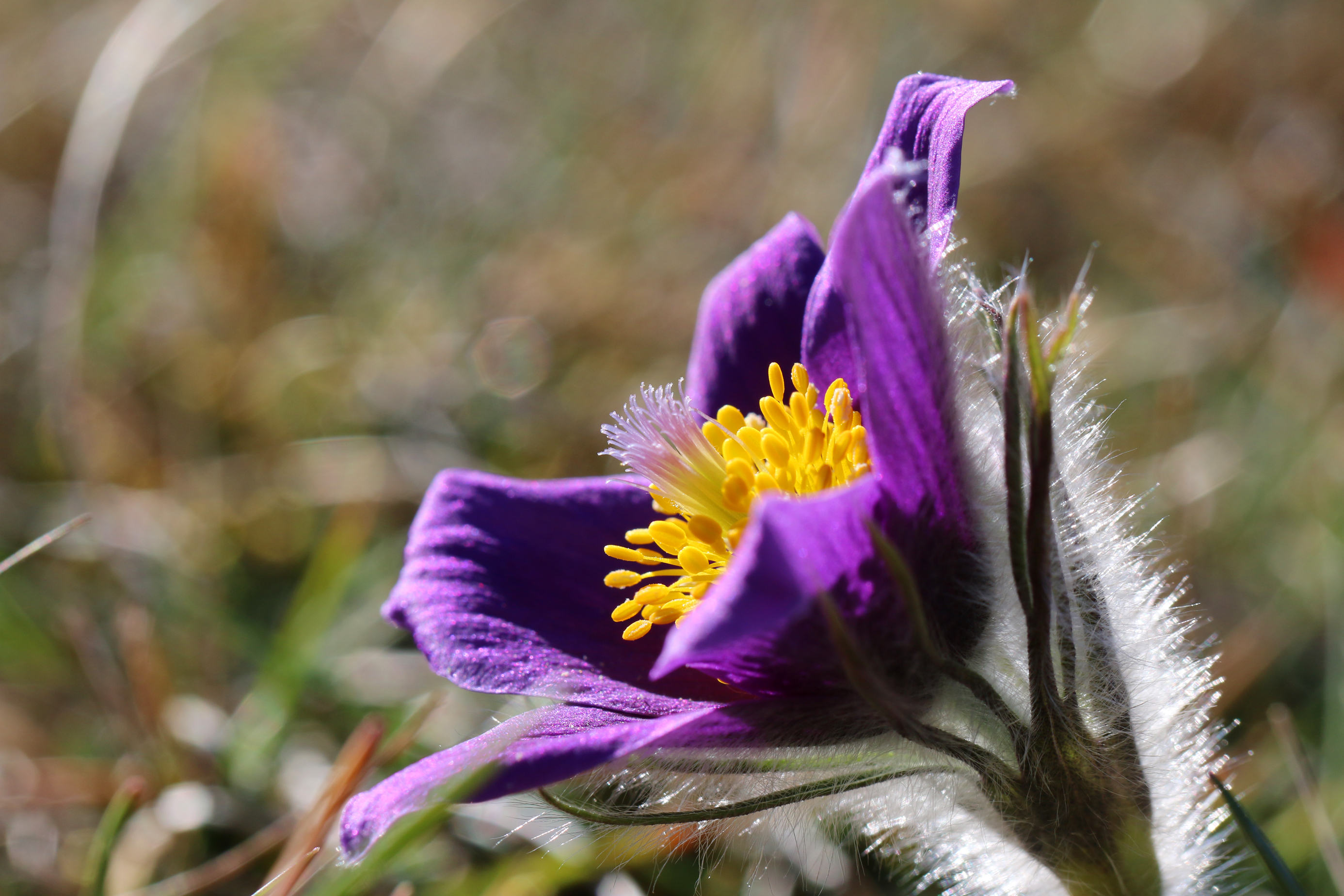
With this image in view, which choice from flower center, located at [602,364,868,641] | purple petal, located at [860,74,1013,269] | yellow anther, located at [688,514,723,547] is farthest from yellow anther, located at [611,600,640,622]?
purple petal, located at [860,74,1013,269]

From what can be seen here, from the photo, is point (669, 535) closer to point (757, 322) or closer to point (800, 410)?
point (800, 410)

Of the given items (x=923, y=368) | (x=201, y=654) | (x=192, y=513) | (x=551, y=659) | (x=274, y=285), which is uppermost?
(x=923, y=368)

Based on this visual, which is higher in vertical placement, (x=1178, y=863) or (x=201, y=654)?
(x=1178, y=863)

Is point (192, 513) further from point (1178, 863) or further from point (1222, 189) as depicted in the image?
point (1222, 189)

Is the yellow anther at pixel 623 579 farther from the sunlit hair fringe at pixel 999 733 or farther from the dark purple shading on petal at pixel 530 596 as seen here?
the sunlit hair fringe at pixel 999 733

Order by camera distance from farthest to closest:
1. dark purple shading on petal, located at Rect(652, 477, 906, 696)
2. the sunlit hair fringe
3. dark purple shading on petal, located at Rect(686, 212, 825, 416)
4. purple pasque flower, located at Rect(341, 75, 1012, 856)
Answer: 1. dark purple shading on petal, located at Rect(686, 212, 825, 416)
2. the sunlit hair fringe
3. purple pasque flower, located at Rect(341, 75, 1012, 856)
4. dark purple shading on petal, located at Rect(652, 477, 906, 696)

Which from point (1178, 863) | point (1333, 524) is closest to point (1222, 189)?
point (1333, 524)

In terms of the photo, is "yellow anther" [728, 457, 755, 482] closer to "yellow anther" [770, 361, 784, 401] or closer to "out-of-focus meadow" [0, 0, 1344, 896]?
"yellow anther" [770, 361, 784, 401]

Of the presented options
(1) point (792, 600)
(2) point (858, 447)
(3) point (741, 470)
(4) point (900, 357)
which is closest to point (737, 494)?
(3) point (741, 470)

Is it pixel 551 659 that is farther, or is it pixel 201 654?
pixel 201 654
